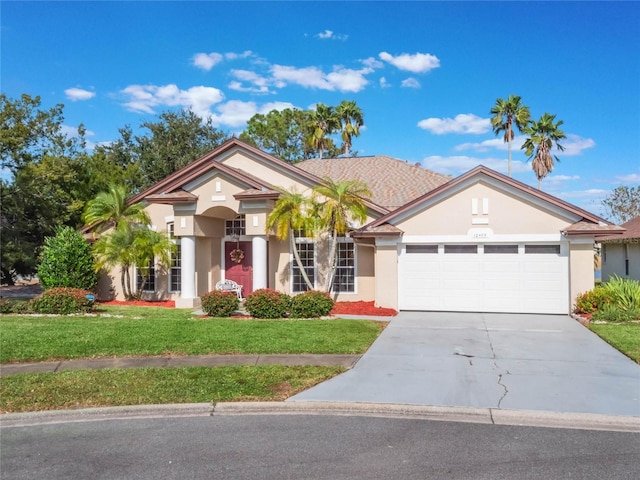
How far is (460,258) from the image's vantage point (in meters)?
16.4

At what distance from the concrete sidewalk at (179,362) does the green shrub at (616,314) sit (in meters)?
8.47

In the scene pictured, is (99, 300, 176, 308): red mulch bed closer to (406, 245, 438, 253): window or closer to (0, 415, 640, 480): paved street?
(406, 245, 438, 253): window

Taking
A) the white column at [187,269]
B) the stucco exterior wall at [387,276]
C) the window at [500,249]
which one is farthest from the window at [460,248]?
the white column at [187,269]

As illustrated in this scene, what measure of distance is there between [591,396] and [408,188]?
48.8 ft

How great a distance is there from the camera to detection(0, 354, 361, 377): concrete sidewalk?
30.3 ft

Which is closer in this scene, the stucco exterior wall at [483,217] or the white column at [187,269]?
the stucco exterior wall at [483,217]

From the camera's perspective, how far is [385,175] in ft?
75.5

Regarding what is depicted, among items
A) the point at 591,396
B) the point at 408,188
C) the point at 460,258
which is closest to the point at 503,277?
the point at 460,258

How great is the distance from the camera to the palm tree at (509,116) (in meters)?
40.0

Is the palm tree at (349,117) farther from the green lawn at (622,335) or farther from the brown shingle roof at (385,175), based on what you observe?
the green lawn at (622,335)

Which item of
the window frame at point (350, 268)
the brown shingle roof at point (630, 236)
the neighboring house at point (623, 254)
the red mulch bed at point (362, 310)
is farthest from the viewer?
the neighboring house at point (623, 254)

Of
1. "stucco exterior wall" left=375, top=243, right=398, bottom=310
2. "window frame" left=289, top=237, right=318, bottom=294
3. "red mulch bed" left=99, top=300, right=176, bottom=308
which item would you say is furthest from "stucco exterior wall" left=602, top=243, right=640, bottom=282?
"red mulch bed" left=99, top=300, right=176, bottom=308

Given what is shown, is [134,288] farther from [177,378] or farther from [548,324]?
[548,324]

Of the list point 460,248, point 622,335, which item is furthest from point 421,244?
point 622,335
